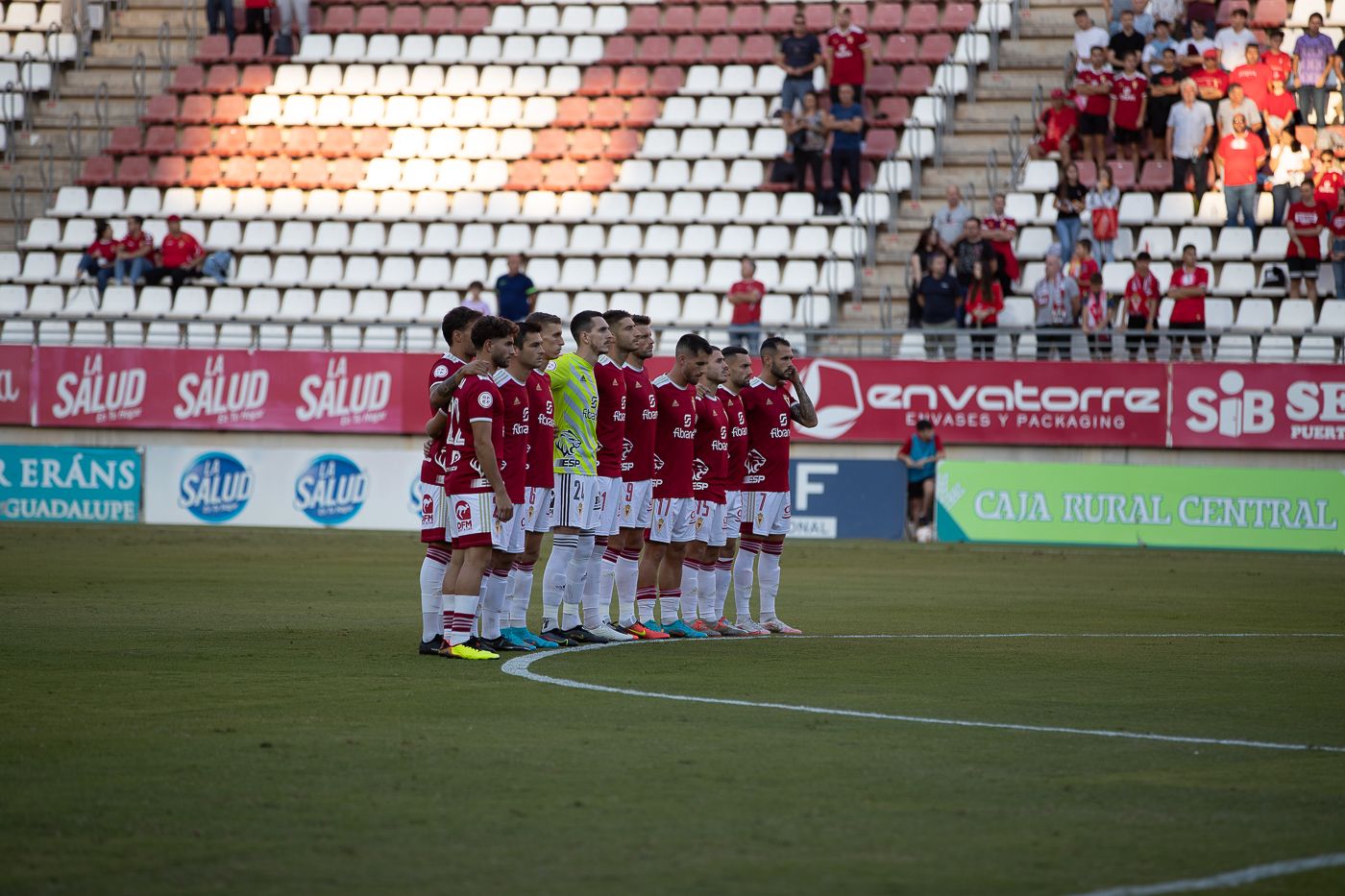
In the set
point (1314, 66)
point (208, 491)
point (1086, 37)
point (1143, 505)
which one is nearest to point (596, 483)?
point (1143, 505)

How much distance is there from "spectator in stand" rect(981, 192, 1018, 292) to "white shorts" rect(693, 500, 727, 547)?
1434 centimetres

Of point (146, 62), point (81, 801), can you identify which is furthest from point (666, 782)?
point (146, 62)

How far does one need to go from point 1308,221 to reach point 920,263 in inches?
222

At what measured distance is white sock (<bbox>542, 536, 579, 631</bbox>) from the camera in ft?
42.5

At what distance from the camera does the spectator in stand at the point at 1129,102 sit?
97.0 ft

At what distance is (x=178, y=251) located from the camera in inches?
1259

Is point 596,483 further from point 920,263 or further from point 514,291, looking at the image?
point 514,291

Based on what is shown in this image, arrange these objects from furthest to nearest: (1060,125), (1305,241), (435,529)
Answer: (1060,125) → (1305,241) → (435,529)

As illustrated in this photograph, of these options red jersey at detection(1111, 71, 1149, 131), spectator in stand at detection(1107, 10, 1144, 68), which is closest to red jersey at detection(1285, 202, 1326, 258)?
red jersey at detection(1111, 71, 1149, 131)

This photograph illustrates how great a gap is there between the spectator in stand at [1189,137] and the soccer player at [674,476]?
17618mm

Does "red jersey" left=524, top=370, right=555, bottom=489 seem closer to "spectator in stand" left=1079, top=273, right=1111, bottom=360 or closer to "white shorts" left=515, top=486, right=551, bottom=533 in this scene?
"white shorts" left=515, top=486, right=551, bottom=533

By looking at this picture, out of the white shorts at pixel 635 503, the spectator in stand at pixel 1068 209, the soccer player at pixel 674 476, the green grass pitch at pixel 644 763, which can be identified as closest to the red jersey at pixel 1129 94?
the spectator in stand at pixel 1068 209

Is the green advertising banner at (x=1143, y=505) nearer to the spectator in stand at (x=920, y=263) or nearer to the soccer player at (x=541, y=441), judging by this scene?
the spectator in stand at (x=920, y=263)

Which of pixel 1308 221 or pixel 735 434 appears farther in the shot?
pixel 1308 221
